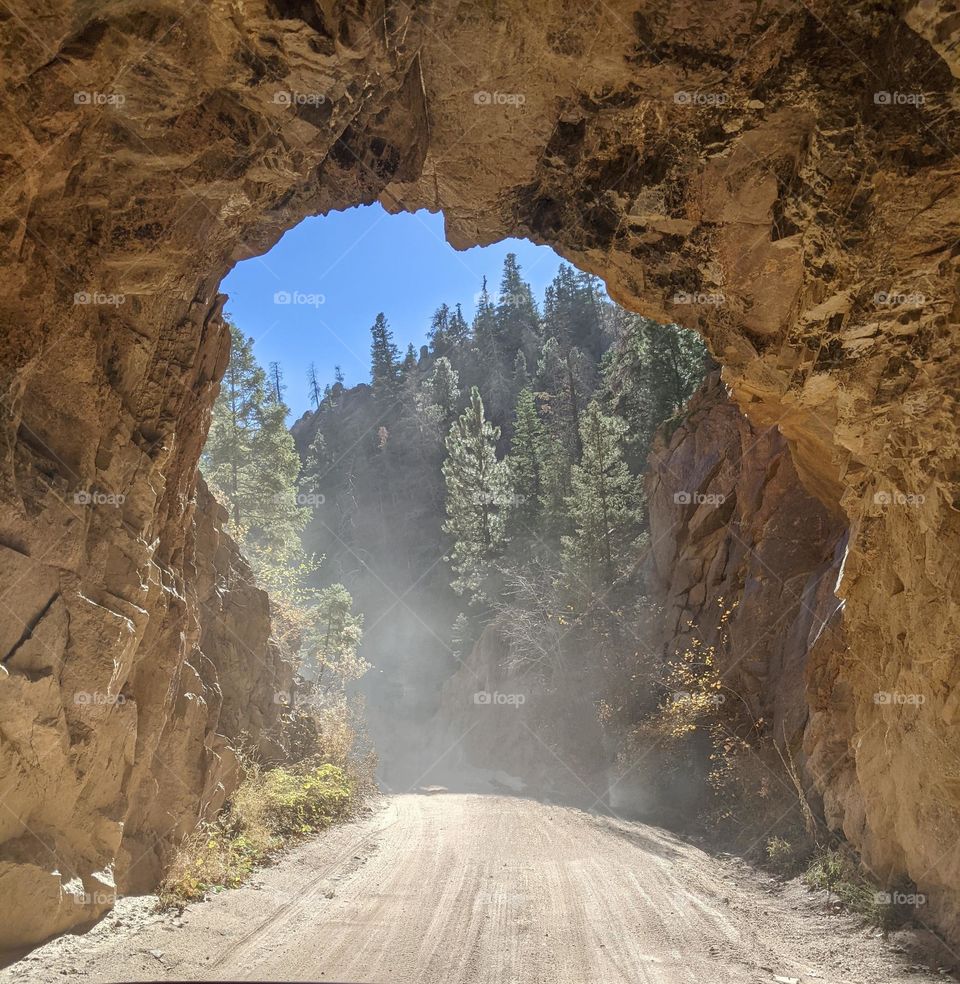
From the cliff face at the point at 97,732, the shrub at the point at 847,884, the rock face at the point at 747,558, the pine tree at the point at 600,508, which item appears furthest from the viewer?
the pine tree at the point at 600,508

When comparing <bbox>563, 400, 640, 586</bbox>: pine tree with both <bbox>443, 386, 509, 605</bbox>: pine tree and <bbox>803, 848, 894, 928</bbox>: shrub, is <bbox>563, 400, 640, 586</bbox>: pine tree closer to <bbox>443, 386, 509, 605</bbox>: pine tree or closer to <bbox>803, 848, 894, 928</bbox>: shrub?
<bbox>443, 386, 509, 605</bbox>: pine tree

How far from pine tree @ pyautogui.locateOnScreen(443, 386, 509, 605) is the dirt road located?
78.8 ft

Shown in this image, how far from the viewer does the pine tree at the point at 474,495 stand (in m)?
35.5

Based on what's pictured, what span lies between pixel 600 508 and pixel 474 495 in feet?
40.1

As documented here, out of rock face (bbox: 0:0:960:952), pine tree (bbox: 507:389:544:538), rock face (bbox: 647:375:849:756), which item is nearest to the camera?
rock face (bbox: 0:0:960:952)

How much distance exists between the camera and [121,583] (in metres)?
7.75

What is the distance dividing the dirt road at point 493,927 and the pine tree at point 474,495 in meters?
24.0

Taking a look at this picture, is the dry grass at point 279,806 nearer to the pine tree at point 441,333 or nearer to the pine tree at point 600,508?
the pine tree at point 600,508

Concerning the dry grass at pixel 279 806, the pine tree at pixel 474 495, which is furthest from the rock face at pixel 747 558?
the pine tree at pixel 474 495

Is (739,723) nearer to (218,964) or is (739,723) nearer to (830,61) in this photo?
(218,964)

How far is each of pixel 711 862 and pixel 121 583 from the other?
390 inches

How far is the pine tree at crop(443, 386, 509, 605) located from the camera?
35.5m

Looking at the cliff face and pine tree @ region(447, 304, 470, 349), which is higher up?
pine tree @ region(447, 304, 470, 349)

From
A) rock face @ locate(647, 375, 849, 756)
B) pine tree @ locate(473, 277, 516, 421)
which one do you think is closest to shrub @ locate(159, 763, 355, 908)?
rock face @ locate(647, 375, 849, 756)
